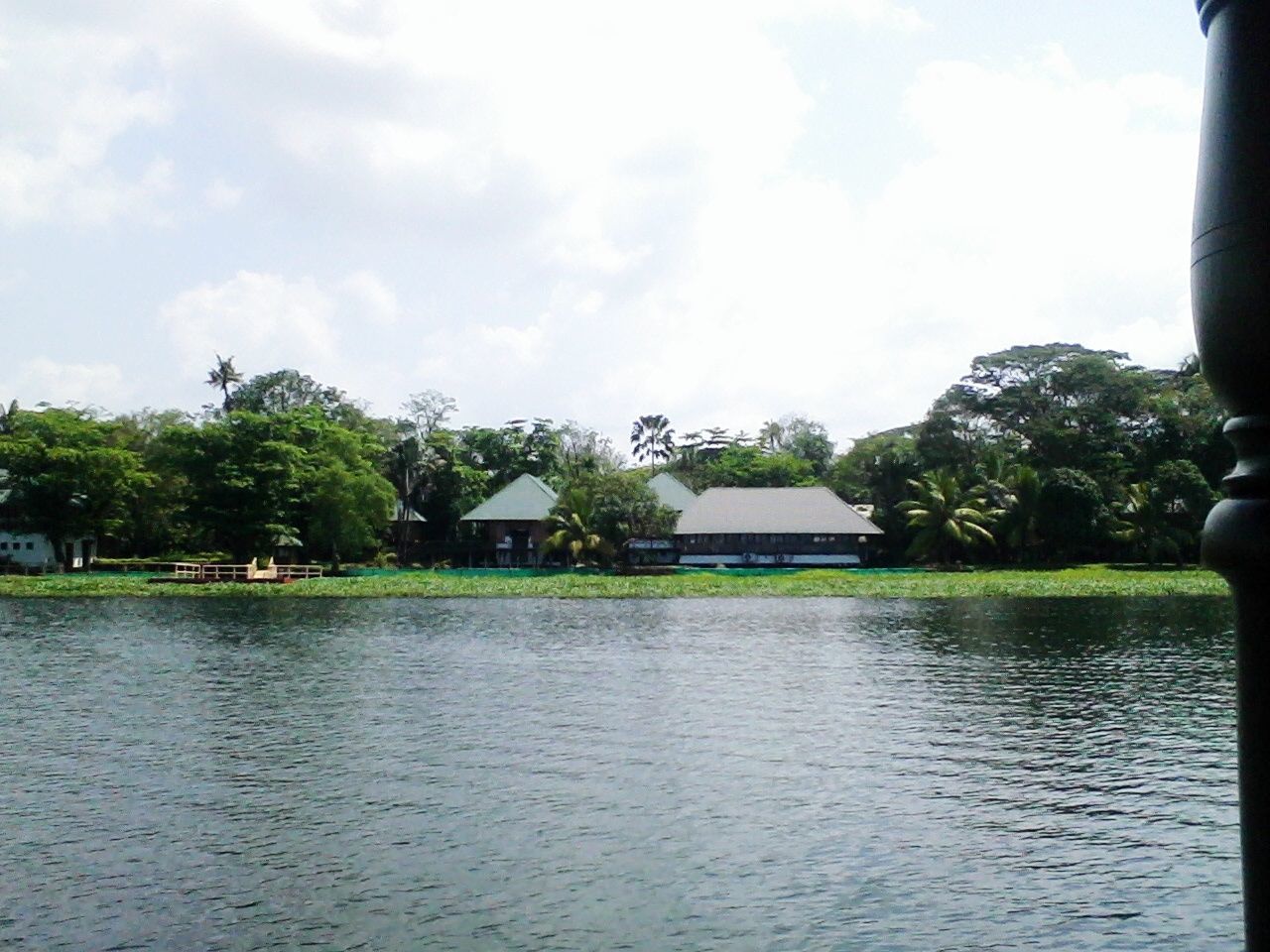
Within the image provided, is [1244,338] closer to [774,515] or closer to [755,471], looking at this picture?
[774,515]

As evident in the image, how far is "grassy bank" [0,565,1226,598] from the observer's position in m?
49.2

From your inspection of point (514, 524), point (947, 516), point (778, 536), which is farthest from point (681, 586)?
point (514, 524)

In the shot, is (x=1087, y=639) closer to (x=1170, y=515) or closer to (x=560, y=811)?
(x=560, y=811)

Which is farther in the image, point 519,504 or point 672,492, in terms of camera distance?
point 672,492

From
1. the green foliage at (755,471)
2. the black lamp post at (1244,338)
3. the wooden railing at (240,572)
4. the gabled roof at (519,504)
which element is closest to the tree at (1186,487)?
the green foliage at (755,471)

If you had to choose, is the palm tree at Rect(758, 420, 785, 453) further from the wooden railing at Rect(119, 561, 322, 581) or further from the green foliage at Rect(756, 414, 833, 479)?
the wooden railing at Rect(119, 561, 322, 581)

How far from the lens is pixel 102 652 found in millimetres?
29188

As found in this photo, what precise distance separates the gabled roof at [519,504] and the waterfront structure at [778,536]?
932cm

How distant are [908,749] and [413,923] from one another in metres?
9.03

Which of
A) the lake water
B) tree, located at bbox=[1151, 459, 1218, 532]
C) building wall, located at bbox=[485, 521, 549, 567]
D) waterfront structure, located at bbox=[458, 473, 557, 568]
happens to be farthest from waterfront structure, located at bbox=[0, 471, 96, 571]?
tree, located at bbox=[1151, 459, 1218, 532]

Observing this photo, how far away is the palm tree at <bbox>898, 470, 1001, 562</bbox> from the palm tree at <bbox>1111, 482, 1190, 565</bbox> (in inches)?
244

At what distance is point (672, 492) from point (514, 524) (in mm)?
10308

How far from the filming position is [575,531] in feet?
197

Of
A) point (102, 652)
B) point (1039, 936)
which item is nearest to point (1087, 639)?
point (1039, 936)
